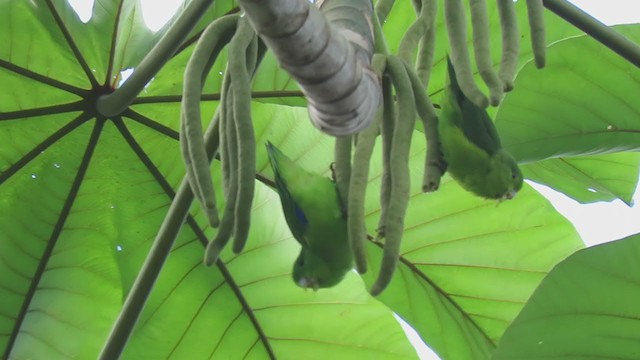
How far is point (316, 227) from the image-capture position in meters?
0.85

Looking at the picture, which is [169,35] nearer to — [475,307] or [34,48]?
[34,48]

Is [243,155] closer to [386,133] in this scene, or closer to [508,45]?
[386,133]

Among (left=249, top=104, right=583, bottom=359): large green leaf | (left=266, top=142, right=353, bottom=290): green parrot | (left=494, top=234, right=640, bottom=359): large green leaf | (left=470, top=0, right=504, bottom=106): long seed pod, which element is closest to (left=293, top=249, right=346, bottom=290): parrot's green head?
(left=266, top=142, right=353, bottom=290): green parrot

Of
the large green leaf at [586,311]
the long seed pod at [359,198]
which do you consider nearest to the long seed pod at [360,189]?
the long seed pod at [359,198]

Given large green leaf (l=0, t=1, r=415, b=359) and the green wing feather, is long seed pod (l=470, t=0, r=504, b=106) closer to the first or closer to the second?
the green wing feather

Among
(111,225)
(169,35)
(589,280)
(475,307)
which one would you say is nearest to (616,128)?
(589,280)

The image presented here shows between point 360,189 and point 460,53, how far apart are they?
0.16 meters

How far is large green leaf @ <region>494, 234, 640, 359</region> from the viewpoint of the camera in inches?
48.4

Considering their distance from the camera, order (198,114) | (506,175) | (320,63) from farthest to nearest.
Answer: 1. (506,175)
2. (198,114)
3. (320,63)

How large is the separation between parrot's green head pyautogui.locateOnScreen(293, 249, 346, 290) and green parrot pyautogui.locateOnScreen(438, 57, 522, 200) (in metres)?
0.14

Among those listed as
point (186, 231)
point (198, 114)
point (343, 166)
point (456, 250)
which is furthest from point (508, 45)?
point (186, 231)

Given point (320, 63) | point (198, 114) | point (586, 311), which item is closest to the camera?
point (320, 63)

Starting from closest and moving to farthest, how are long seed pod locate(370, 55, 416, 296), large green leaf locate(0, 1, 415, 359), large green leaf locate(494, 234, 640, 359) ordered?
long seed pod locate(370, 55, 416, 296) → large green leaf locate(494, 234, 640, 359) → large green leaf locate(0, 1, 415, 359)

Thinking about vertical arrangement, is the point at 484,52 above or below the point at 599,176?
above
